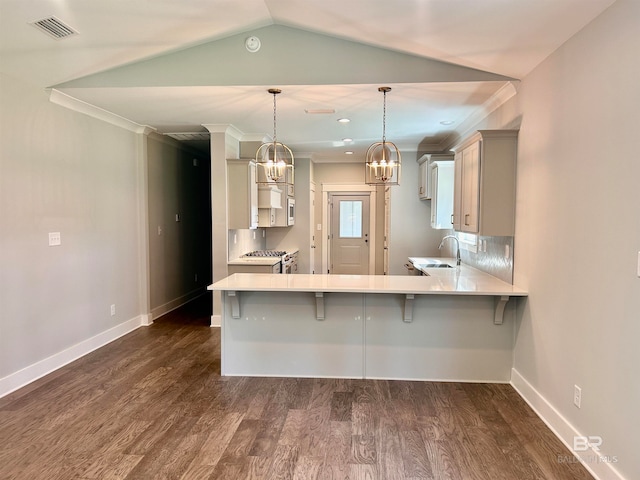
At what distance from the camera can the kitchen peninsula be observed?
325 cm

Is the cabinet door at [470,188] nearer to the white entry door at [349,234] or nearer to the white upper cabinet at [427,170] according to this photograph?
the white upper cabinet at [427,170]

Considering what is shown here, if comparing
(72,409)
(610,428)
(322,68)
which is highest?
(322,68)

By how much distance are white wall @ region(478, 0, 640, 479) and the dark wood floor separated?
38 centimetres

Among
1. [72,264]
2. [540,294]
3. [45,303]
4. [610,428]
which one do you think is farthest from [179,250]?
[610,428]

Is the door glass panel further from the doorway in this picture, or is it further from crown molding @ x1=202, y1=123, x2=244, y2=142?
crown molding @ x1=202, y1=123, x2=244, y2=142

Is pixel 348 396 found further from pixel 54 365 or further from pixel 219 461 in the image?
pixel 54 365

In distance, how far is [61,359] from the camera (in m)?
3.64

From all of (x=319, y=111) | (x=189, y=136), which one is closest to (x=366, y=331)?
(x=319, y=111)

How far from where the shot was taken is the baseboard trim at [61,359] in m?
3.08

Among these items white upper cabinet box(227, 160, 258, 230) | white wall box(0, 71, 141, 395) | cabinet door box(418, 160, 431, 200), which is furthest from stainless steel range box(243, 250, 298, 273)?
cabinet door box(418, 160, 431, 200)

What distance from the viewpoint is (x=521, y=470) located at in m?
2.12

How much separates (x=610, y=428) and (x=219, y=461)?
211 cm

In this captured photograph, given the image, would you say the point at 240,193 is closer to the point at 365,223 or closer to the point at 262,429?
the point at 262,429

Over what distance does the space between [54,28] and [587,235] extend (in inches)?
143
